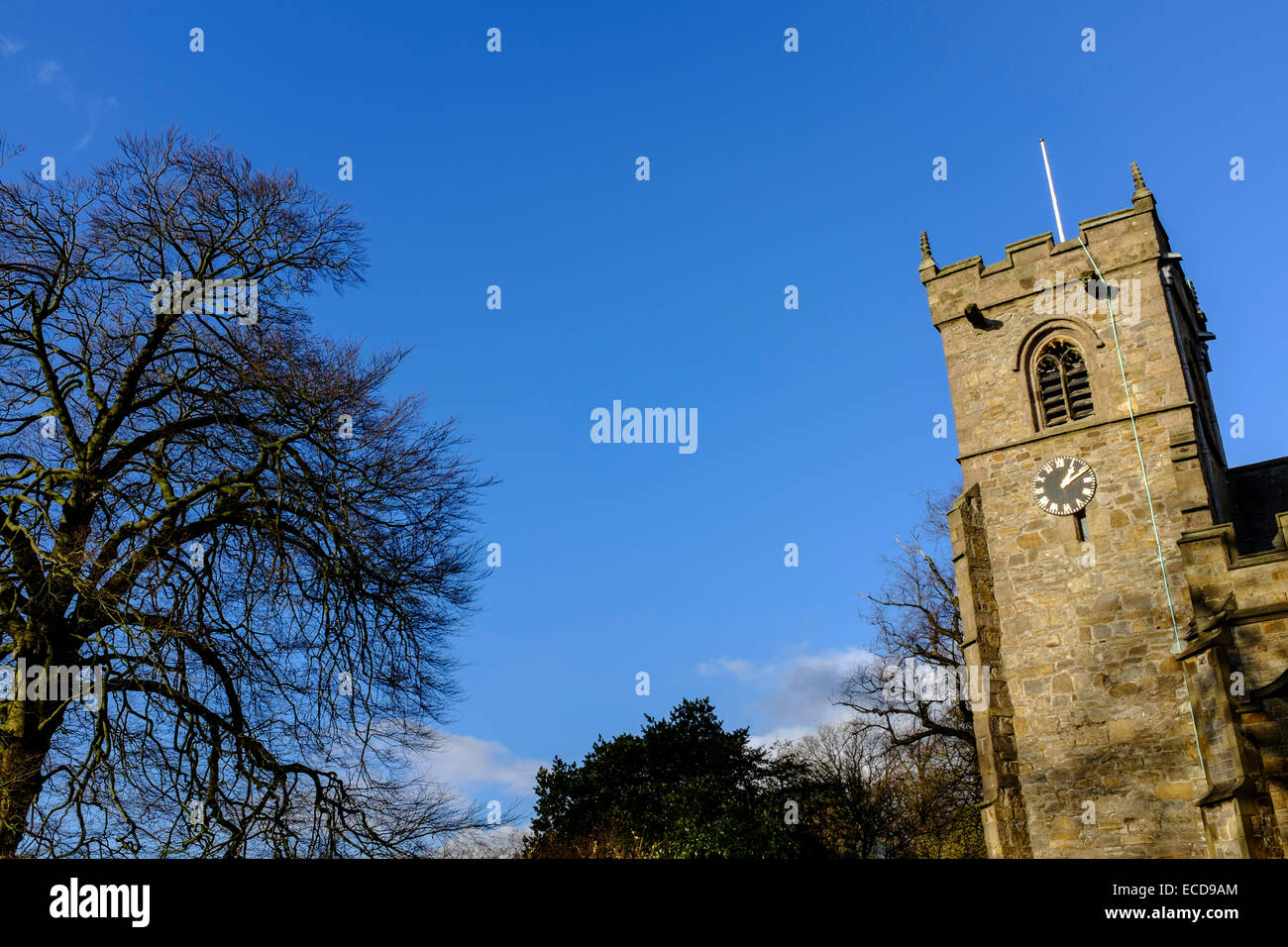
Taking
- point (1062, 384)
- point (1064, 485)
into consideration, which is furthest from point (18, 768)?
point (1062, 384)

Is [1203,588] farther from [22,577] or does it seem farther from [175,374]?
[22,577]

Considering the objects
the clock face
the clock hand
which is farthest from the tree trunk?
the clock hand

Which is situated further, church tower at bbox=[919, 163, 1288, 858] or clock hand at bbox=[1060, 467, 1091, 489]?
clock hand at bbox=[1060, 467, 1091, 489]

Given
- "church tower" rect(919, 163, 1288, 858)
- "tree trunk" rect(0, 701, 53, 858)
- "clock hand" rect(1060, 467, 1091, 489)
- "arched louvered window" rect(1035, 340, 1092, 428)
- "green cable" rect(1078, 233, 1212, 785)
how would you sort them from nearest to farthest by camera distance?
"tree trunk" rect(0, 701, 53, 858)
"church tower" rect(919, 163, 1288, 858)
"green cable" rect(1078, 233, 1212, 785)
"clock hand" rect(1060, 467, 1091, 489)
"arched louvered window" rect(1035, 340, 1092, 428)

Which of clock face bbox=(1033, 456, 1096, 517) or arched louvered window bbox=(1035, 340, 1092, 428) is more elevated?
arched louvered window bbox=(1035, 340, 1092, 428)

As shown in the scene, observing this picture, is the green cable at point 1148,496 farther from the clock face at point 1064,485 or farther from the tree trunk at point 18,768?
the tree trunk at point 18,768

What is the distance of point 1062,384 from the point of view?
864 inches

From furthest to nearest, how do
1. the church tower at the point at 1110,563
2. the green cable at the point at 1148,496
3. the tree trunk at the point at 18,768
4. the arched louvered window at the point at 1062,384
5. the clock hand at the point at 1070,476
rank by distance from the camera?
the arched louvered window at the point at 1062,384 → the clock hand at the point at 1070,476 → the green cable at the point at 1148,496 → the church tower at the point at 1110,563 → the tree trunk at the point at 18,768

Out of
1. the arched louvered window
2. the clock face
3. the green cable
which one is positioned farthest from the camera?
the arched louvered window

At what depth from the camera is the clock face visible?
819 inches

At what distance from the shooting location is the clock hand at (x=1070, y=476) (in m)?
21.0

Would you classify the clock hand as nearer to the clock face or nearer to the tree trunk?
the clock face

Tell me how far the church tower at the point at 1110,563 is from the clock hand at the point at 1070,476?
13cm

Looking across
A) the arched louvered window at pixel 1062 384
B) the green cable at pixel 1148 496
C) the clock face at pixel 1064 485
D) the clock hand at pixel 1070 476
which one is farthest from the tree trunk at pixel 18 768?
the arched louvered window at pixel 1062 384
